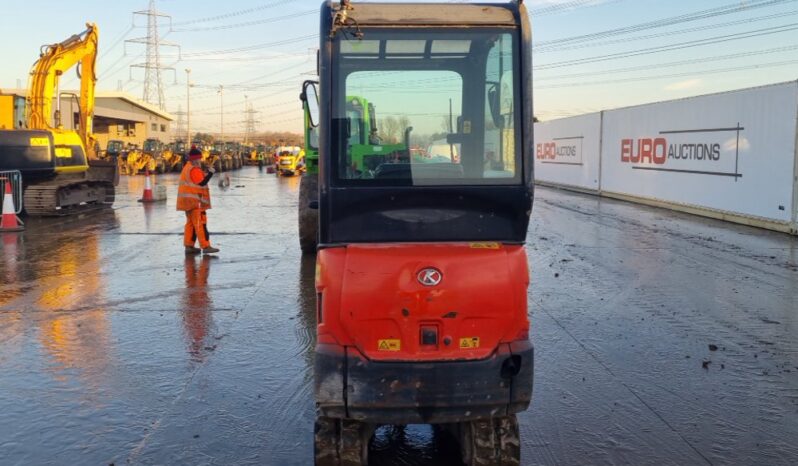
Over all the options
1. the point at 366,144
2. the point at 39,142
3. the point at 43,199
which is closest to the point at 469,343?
the point at 366,144

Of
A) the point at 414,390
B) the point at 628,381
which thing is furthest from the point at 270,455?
the point at 628,381

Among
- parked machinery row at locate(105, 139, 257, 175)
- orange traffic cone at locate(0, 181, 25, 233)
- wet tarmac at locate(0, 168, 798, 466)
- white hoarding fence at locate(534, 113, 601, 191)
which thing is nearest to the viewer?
wet tarmac at locate(0, 168, 798, 466)

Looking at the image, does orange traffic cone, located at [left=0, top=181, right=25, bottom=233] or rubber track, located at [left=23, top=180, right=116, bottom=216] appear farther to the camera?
rubber track, located at [left=23, top=180, right=116, bottom=216]

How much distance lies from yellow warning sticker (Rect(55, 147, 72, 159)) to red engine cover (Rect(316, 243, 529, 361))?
16.2 meters

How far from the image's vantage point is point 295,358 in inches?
244

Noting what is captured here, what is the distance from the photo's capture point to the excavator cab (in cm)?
371

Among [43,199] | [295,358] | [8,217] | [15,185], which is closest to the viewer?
[295,358]

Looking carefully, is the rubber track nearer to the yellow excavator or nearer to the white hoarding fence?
the yellow excavator

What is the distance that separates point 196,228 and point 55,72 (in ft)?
30.5

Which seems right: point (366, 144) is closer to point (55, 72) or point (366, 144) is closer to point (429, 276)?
point (429, 276)

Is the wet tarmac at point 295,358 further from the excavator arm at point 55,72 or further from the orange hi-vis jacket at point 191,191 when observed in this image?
the excavator arm at point 55,72

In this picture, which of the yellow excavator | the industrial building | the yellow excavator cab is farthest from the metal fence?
the industrial building

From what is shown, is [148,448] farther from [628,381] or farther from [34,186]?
[34,186]

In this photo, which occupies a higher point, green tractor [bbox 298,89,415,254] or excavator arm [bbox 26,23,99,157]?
excavator arm [bbox 26,23,99,157]
